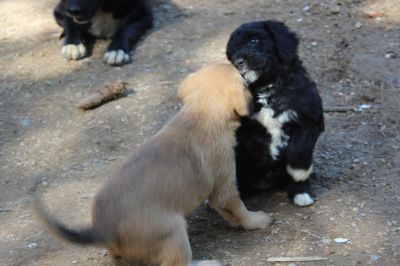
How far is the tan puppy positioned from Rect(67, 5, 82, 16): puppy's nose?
2.43m

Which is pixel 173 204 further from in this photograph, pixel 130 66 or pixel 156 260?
pixel 130 66

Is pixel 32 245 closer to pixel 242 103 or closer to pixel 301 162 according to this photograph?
pixel 242 103

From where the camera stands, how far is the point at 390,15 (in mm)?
5656

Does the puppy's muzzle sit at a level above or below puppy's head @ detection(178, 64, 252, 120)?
below

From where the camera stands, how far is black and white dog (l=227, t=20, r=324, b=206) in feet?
12.2

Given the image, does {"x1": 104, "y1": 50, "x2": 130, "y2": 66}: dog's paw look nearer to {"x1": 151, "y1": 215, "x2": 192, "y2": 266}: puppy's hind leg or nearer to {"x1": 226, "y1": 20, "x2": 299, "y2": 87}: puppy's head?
{"x1": 226, "y1": 20, "x2": 299, "y2": 87}: puppy's head

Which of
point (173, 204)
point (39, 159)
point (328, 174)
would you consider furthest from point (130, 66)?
point (173, 204)

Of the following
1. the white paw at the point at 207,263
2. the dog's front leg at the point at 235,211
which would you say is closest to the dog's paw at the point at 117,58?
the dog's front leg at the point at 235,211

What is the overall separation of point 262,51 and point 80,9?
2.57 m

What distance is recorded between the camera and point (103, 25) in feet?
20.1

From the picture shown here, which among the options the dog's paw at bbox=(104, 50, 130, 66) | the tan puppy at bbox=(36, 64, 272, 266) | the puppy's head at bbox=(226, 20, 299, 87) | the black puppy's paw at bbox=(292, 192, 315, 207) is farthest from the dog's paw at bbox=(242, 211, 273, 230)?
the dog's paw at bbox=(104, 50, 130, 66)

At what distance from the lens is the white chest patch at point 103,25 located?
611 centimetres

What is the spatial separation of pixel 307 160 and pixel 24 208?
1.62 metres

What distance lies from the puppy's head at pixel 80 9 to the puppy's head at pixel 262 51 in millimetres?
2417
